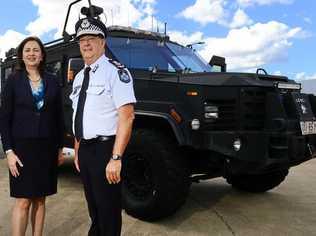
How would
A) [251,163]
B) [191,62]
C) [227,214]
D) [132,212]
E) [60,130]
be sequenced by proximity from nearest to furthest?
1. [60,130]
2. [251,163]
3. [132,212]
4. [227,214]
5. [191,62]

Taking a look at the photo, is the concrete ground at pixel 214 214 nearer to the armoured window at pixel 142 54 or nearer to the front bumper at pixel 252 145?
the front bumper at pixel 252 145

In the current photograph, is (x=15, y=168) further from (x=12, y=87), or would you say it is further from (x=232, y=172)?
(x=232, y=172)

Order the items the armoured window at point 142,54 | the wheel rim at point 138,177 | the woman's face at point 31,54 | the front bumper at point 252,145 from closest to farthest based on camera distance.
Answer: the woman's face at point 31,54, the front bumper at point 252,145, the wheel rim at point 138,177, the armoured window at point 142,54


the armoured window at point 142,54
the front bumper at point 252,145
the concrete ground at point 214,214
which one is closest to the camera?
the front bumper at point 252,145

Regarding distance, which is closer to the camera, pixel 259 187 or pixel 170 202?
pixel 170 202

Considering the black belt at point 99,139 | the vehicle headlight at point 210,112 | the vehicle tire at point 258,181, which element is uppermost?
the vehicle headlight at point 210,112

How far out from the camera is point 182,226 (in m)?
5.03

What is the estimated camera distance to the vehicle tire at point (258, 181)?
647 centimetres

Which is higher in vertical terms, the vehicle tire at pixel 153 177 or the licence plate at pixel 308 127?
the licence plate at pixel 308 127

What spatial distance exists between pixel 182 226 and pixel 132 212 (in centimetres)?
54

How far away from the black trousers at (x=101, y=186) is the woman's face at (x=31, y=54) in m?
0.90

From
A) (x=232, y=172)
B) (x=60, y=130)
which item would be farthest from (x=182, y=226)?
(x=60, y=130)

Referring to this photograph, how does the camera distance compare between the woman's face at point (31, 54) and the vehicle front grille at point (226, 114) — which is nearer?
the woman's face at point (31, 54)

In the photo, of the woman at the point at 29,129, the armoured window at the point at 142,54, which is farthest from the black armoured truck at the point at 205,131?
the woman at the point at 29,129
